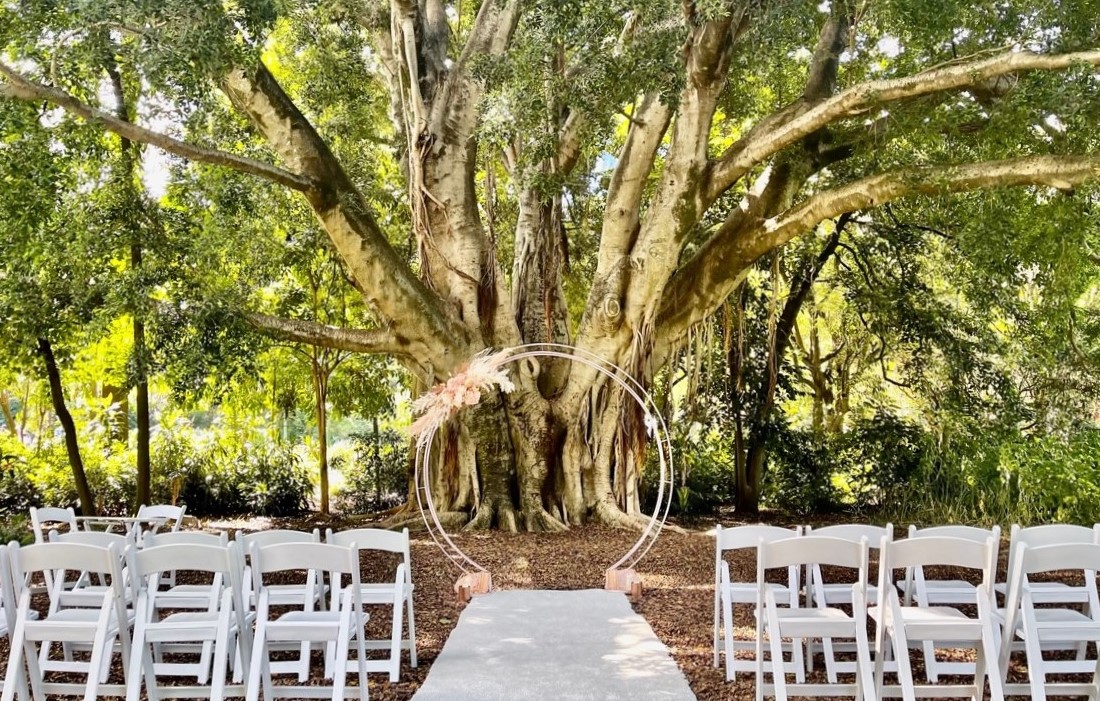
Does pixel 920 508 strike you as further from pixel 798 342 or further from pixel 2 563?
pixel 2 563

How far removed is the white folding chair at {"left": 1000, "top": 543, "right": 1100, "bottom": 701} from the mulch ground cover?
717 millimetres

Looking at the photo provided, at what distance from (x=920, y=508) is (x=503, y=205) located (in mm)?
6668

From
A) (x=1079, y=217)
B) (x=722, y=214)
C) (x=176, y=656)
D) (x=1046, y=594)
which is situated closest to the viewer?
(x=1046, y=594)

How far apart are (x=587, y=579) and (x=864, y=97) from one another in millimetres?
4402

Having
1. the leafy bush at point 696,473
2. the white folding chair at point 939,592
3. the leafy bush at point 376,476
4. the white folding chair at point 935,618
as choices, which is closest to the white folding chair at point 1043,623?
the white folding chair at point 935,618

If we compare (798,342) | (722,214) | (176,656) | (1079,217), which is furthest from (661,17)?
(798,342)

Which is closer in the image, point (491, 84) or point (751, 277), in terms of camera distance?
point (491, 84)

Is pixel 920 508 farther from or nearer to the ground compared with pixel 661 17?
nearer to the ground

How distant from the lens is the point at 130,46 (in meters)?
6.60

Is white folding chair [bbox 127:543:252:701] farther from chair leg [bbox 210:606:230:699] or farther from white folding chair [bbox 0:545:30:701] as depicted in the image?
white folding chair [bbox 0:545:30:701]

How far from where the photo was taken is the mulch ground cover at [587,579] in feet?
15.7

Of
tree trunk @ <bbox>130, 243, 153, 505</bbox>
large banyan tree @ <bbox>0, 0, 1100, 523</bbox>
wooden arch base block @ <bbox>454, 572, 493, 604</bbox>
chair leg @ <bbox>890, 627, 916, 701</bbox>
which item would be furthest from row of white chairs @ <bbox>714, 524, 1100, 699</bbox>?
tree trunk @ <bbox>130, 243, 153, 505</bbox>

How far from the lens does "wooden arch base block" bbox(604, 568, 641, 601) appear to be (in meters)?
6.57

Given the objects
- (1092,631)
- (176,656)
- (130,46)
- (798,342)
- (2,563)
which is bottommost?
(176,656)
